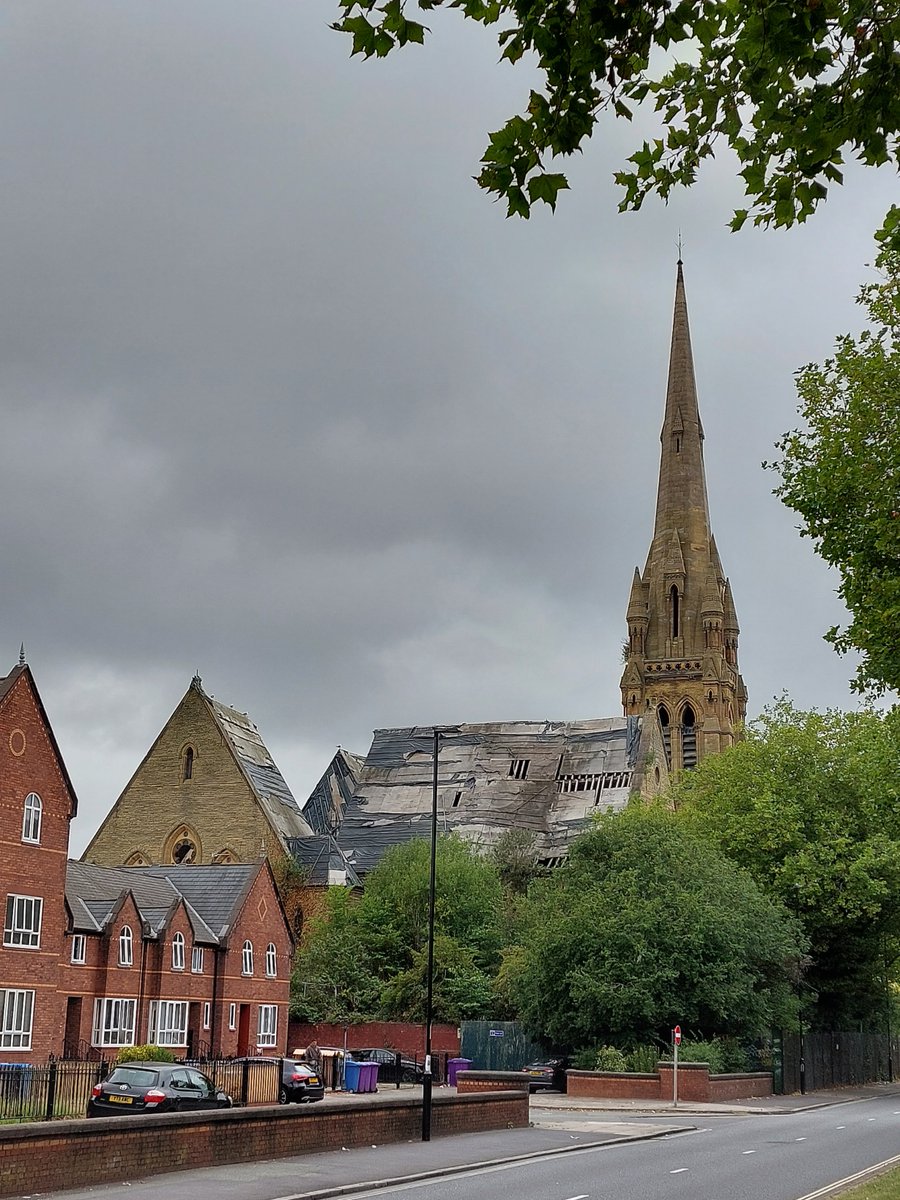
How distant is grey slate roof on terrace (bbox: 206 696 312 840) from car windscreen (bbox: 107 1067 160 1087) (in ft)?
139

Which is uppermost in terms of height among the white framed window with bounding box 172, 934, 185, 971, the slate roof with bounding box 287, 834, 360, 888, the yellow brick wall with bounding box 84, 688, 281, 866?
the yellow brick wall with bounding box 84, 688, 281, 866

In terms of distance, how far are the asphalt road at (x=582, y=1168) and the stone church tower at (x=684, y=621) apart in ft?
234

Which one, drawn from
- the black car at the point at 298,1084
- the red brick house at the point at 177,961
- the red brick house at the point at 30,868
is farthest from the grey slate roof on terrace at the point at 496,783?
the black car at the point at 298,1084

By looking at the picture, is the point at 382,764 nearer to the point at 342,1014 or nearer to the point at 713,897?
the point at 342,1014

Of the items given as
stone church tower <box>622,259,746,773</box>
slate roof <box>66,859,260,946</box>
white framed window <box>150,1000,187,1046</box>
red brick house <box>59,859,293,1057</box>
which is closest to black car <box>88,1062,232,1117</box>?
red brick house <box>59,859,293,1057</box>

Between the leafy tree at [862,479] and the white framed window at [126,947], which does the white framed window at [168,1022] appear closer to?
the white framed window at [126,947]

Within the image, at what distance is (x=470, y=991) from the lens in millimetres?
55531

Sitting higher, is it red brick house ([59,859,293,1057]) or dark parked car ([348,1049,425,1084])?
red brick house ([59,859,293,1057])

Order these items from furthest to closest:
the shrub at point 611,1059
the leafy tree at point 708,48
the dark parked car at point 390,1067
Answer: the dark parked car at point 390,1067
the shrub at point 611,1059
the leafy tree at point 708,48

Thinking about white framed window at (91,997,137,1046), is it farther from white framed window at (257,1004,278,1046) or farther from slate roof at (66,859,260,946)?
white framed window at (257,1004,278,1046)

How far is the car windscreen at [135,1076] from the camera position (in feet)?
81.5

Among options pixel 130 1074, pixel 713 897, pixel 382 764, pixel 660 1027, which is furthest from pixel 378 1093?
pixel 382 764

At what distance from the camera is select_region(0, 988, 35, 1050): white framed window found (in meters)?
38.6

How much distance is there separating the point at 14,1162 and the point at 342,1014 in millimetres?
41912
